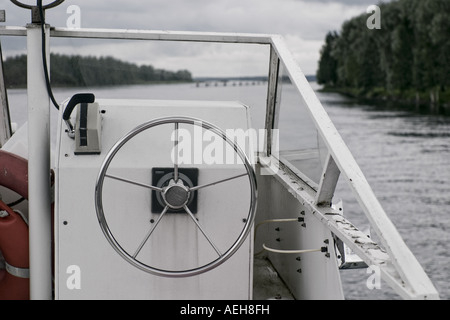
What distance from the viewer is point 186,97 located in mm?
2984

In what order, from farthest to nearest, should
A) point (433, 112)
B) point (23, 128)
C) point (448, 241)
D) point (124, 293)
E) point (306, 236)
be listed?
1. point (433, 112)
2. point (448, 241)
3. point (23, 128)
4. point (306, 236)
5. point (124, 293)

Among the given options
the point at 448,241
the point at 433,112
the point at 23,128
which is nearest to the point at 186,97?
the point at 23,128

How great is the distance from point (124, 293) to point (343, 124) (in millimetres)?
36133

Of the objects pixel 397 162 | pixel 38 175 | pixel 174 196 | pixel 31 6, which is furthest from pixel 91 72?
pixel 397 162

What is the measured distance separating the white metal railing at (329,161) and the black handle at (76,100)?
1.86ft

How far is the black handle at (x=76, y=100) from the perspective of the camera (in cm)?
200

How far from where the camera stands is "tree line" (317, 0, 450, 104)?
40562mm

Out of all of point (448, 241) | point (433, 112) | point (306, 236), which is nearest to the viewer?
point (306, 236)

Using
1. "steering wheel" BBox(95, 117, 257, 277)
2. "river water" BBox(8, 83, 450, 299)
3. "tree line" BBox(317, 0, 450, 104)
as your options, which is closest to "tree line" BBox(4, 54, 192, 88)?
"river water" BBox(8, 83, 450, 299)

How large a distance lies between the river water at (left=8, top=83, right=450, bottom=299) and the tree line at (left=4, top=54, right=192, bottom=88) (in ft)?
0.19

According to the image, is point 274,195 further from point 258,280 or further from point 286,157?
point 258,280

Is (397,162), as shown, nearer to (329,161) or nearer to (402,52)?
(402,52)

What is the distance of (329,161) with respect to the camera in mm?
2039
